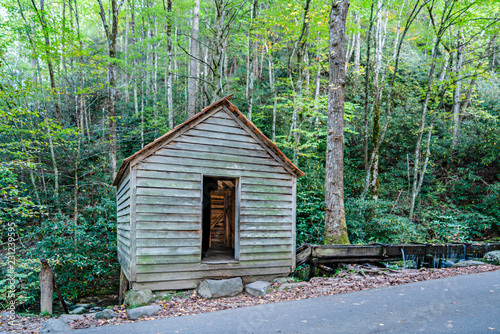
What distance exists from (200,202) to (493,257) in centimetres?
877

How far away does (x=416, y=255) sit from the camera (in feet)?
28.1

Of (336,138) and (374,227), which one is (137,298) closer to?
(336,138)

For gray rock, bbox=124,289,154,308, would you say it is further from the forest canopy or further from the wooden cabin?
the forest canopy

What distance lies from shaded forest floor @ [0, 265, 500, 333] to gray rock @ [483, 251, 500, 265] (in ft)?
2.81

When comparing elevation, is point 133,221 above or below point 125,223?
above

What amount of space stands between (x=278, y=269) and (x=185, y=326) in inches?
135

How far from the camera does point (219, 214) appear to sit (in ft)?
42.2

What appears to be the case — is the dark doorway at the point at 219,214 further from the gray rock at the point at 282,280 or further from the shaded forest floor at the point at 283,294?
the shaded forest floor at the point at 283,294

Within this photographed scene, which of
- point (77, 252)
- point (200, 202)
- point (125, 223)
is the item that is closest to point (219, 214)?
point (77, 252)

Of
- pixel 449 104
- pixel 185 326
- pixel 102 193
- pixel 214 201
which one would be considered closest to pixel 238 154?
pixel 185 326

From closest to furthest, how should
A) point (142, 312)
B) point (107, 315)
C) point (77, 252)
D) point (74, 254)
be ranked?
point (142, 312) < point (107, 315) < point (74, 254) < point (77, 252)

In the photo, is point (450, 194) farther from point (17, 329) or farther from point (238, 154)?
point (17, 329)

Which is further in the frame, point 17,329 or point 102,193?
point 102,193

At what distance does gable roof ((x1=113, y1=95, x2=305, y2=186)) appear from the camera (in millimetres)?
6484
